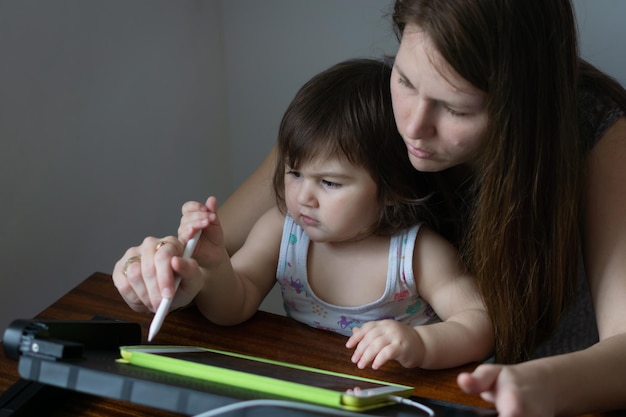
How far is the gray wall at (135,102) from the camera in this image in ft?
4.80

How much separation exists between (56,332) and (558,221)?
1.94 ft

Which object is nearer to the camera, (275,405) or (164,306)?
(275,405)

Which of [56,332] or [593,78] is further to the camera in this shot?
[593,78]

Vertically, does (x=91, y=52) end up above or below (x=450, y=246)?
above

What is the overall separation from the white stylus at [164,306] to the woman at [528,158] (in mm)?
277

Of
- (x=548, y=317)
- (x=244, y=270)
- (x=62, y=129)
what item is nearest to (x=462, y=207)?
(x=548, y=317)

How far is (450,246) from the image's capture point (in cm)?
120

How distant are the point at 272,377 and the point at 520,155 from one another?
1.36ft

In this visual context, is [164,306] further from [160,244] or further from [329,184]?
[329,184]

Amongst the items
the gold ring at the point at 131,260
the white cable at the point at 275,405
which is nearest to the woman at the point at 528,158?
the white cable at the point at 275,405

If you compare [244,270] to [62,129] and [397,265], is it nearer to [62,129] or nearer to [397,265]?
[397,265]

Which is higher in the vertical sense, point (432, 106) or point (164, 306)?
point (432, 106)

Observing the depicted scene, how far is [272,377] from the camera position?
817 mm

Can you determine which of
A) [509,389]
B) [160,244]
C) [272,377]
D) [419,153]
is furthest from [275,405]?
[419,153]
